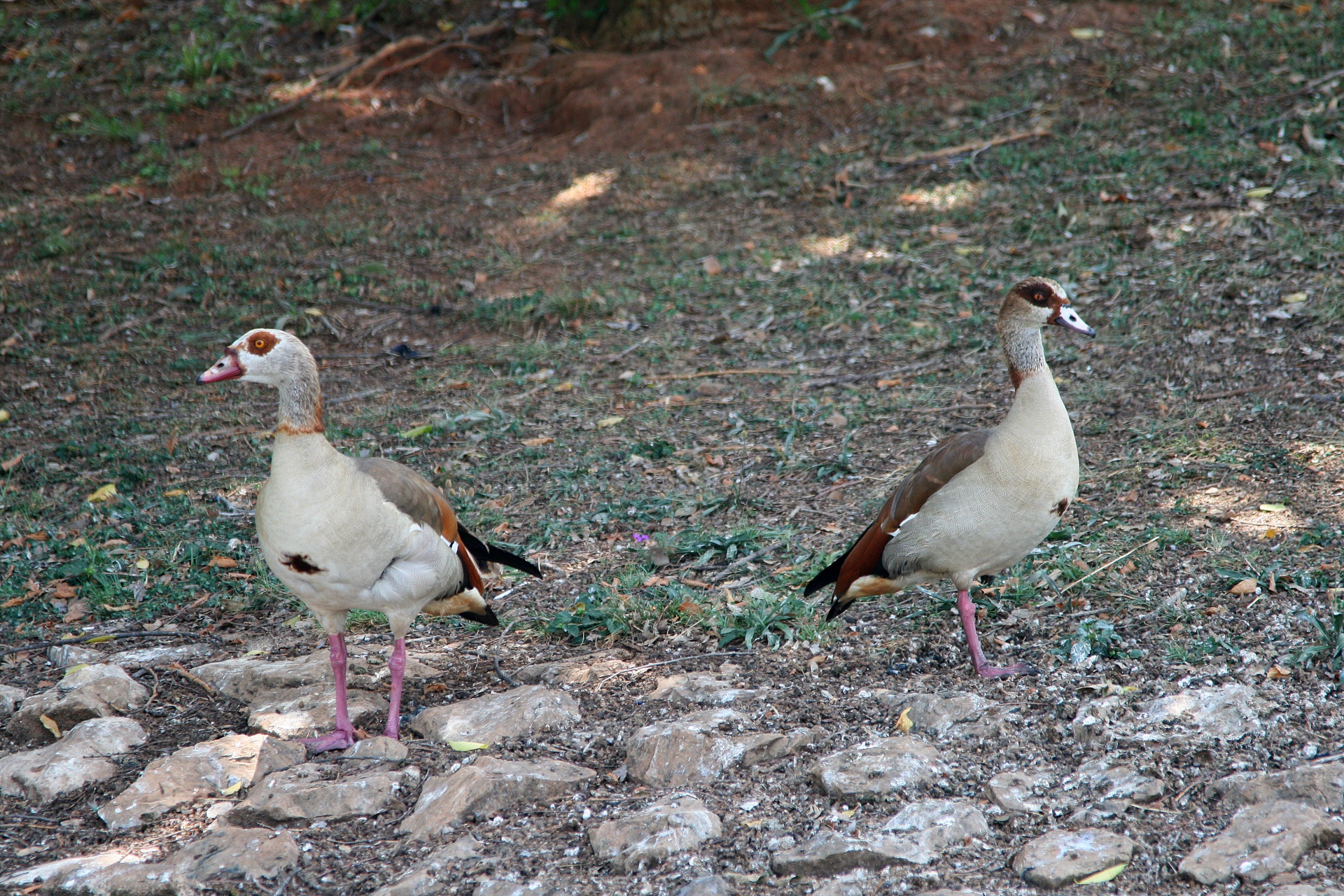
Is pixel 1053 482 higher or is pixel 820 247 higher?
pixel 1053 482

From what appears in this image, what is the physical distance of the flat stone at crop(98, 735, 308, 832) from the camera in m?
3.26

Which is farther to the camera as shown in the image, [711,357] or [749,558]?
[711,357]

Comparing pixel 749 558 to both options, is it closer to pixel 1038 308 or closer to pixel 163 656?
pixel 1038 308

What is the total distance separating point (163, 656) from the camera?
4.38m

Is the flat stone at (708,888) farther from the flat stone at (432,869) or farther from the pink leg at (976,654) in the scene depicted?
the pink leg at (976,654)

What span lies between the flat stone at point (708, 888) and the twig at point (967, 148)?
25.2 ft

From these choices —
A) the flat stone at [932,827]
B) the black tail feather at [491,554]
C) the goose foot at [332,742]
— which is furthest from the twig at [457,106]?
the flat stone at [932,827]

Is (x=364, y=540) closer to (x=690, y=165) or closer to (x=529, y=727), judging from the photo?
(x=529, y=727)

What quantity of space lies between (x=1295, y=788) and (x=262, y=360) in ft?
10.5

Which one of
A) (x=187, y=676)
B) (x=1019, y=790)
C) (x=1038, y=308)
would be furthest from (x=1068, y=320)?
(x=187, y=676)

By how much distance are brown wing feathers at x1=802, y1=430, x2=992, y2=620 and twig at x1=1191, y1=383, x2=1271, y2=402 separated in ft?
8.08

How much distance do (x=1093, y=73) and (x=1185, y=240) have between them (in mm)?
3069

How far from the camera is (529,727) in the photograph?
3.63 meters

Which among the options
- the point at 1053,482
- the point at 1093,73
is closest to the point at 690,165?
the point at 1093,73
